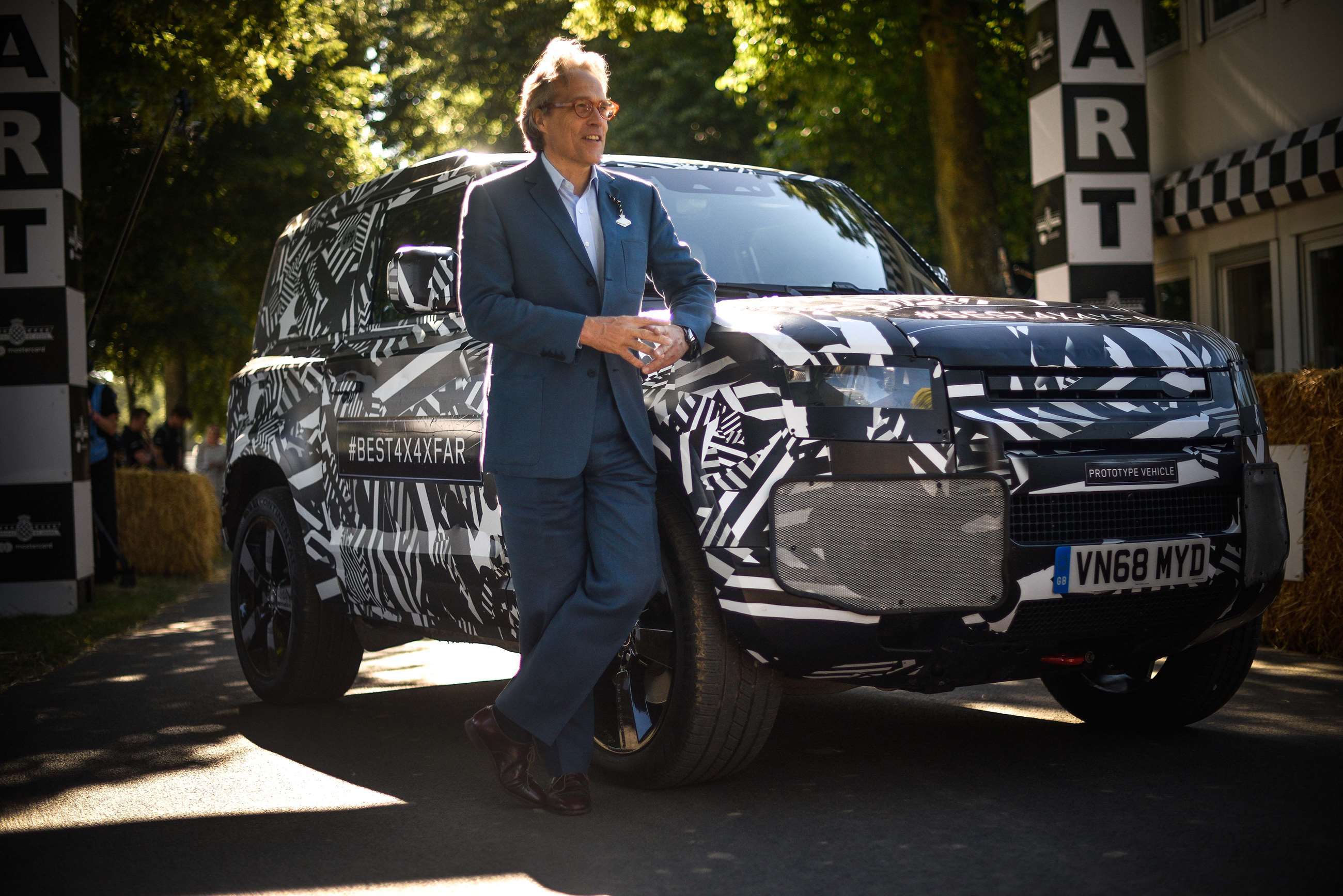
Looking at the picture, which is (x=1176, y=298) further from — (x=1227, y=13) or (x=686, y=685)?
(x=686, y=685)

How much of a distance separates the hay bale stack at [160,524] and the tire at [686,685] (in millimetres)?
13153

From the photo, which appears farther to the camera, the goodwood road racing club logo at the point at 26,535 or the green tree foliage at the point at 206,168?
the green tree foliage at the point at 206,168

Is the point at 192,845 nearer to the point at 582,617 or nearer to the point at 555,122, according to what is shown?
the point at 582,617

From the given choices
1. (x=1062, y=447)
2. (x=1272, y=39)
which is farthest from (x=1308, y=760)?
(x=1272, y=39)

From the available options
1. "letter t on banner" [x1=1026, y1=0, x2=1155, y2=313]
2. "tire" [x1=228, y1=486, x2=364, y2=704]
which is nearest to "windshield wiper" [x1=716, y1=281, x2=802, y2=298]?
"tire" [x1=228, y1=486, x2=364, y2=704]

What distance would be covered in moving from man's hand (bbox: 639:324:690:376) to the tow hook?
51.3 inches

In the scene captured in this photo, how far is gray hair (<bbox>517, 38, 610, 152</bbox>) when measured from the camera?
182 inches

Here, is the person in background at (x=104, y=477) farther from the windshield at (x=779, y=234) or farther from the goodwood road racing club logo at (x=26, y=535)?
the windshield at (x=779, y=234)

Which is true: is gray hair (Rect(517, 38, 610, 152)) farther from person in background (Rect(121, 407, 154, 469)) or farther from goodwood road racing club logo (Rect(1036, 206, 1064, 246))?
person in background (Rect(121, 407, 154, 469))

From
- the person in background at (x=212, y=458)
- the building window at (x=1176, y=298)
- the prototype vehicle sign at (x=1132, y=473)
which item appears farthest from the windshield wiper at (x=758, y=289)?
the person in background at (x=212, y=458)

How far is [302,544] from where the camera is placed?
6.60m

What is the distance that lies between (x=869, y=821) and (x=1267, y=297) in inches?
437

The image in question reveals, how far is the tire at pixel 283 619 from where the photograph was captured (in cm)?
664

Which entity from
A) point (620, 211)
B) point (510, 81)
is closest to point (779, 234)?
point (620, 211)
